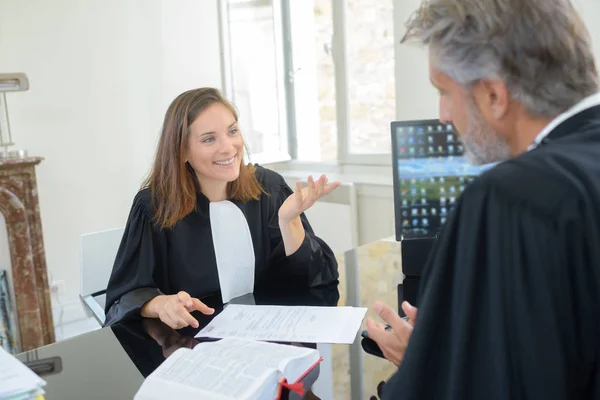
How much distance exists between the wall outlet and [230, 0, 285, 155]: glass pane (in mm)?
1531

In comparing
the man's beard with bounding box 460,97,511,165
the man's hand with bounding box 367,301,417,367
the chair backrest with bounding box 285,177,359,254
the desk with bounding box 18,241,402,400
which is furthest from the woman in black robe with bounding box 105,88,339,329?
the chair backrest with bounding box 285,177,359,254

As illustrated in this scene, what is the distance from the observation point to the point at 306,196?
168 cm

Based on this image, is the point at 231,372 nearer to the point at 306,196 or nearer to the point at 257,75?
the point at 306,196

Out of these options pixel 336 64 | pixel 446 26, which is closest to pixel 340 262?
pixel 446 26

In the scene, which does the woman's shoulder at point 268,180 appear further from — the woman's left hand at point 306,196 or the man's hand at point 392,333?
the man's hand at point 392,333

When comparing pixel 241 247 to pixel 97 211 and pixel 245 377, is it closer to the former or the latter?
pixel 245 377

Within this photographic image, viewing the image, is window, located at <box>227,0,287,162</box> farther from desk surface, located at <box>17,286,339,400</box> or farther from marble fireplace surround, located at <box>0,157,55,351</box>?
desk surface, located at <box>17,286,339,400</box>

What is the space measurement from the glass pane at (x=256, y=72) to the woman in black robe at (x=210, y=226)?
213 cm

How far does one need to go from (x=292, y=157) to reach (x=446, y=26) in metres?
3.48

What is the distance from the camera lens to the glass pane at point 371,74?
3426 mm

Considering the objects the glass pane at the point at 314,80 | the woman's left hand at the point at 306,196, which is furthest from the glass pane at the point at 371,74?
the woman's left hand at the point at 306,196

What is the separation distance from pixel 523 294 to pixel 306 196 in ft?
3.48

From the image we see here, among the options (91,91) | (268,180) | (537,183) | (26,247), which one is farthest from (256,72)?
(537,183)

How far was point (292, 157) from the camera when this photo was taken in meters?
4.28
